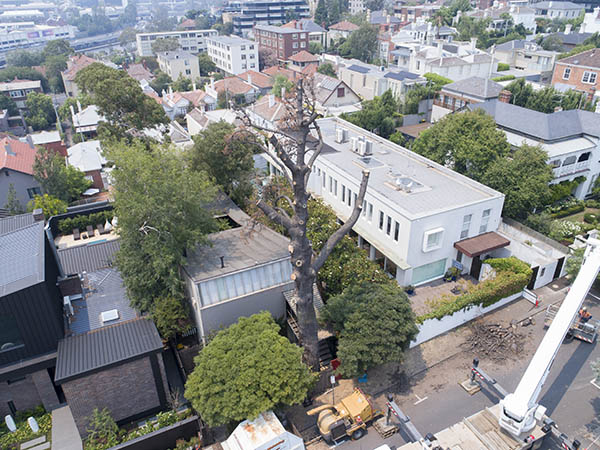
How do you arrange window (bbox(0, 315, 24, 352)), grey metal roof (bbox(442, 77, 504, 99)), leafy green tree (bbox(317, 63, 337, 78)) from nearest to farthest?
window (bbox(0, 315, 24, 352))
grey metal roof (bbox(442, 77, 504, 99))
leafy green tree (bbox(317, 63, 337, 78))

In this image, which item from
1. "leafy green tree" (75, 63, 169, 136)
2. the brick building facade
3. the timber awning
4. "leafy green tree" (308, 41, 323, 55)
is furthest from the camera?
"leafy green tree" (308, 41, 323, 55)

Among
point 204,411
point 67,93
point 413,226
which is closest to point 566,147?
point 413,226

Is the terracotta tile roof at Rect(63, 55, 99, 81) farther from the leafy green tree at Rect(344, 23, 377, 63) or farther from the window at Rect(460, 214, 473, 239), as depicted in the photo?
the window at Rect(460, 214, 473, 239)

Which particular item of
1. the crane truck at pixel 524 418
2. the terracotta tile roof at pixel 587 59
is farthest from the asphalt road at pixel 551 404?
the terracotta tile roof at pixel 587 59

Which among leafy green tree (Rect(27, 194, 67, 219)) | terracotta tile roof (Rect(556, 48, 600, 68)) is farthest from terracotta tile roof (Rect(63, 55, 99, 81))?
terracotta tile roof (Rect(556, 48, 600, 68))

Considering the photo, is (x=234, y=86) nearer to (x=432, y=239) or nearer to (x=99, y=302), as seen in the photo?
(x=432, y=239)

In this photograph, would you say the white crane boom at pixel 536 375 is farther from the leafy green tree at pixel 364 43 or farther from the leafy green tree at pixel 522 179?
the leafy green tree at pixel 364 43
